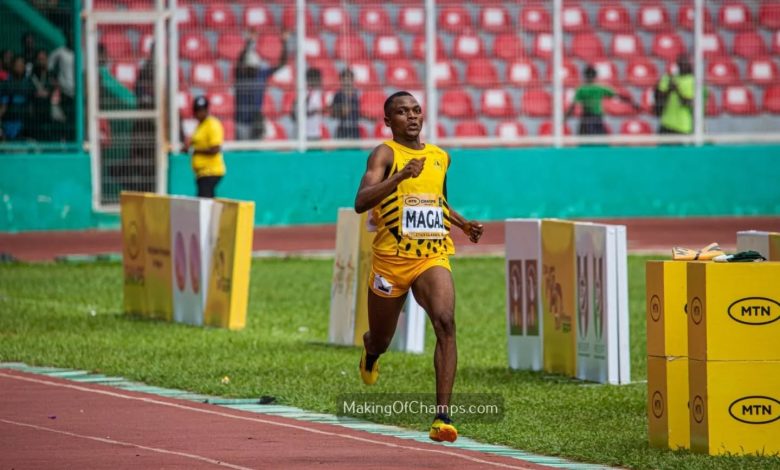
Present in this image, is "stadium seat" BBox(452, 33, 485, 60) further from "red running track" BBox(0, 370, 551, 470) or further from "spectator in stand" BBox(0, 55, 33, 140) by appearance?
"red running track" BBox(0, 370, 551, 470)

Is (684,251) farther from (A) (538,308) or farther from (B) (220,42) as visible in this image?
(B) (220,42)

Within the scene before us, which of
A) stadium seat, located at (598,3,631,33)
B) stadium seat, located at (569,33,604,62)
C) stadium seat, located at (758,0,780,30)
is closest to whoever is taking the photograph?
stadium seat, located at (598,3,631,33)

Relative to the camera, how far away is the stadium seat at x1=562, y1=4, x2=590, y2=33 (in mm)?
31531

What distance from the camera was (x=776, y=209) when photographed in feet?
105

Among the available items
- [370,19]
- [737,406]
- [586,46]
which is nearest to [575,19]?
[586,46]

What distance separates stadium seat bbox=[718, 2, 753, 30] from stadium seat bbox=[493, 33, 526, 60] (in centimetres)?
390

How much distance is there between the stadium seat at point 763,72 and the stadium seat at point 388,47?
21.4 feet

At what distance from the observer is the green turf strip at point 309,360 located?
1054 cm

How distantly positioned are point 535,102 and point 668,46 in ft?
8.94

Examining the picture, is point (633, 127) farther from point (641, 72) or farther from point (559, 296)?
point (559, 296)

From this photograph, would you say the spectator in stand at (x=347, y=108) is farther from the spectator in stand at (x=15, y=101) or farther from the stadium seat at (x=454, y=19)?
the spectator in stand at (x=15, y=101)

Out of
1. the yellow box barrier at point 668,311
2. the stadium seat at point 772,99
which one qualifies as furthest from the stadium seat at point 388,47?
the yellow box barrier at point 668,311

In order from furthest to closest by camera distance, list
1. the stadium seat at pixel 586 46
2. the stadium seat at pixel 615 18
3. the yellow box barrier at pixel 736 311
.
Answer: the stadium seat at pixel 586 46 < the stadium seat at pixel 615 18 < the yellow box barrier at pixel 736 311

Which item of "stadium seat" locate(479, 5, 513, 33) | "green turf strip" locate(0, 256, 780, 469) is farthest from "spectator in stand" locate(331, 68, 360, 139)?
"green turf strip" locate(0, 256, 780, 469)
